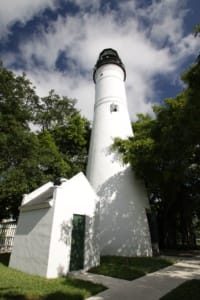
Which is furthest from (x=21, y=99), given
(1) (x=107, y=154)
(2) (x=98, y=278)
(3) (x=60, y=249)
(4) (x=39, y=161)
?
(2) (x=98, y=278)

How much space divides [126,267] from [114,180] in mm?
5382

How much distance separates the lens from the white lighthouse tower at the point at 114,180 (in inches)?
475

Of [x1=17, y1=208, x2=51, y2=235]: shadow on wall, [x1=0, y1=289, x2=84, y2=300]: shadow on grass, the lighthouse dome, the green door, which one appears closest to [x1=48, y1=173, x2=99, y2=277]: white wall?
the green door

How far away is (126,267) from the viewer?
8.93 metres

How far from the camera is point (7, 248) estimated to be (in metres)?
14.4

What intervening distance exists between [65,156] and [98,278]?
1252 centimetres

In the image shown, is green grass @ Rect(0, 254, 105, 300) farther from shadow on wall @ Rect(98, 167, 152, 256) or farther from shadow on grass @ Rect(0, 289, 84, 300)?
shadow on wall @ Rect(98, 167, 152, 256)

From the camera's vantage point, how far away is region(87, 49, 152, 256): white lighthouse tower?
475 inches

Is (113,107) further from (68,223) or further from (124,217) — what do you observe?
(68,223)

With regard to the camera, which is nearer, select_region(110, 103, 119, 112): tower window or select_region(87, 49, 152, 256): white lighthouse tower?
select_region(87, 49, 152, 256): white lighthouse tower

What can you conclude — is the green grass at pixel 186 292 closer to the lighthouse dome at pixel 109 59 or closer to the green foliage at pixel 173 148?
the green foliage at pixel 173 148

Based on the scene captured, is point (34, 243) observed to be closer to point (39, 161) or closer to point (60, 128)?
point (39, 161)

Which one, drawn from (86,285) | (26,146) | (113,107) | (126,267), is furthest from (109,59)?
(86,285)

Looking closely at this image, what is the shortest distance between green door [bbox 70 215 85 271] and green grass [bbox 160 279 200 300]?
411 centimetres
